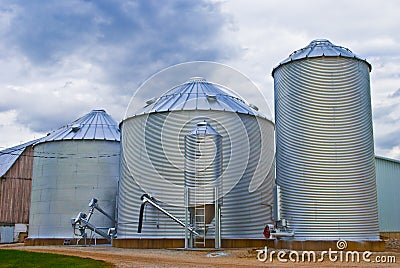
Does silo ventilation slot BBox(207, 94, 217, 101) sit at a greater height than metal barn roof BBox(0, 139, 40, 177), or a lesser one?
greater

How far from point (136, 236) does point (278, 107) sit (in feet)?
35.3

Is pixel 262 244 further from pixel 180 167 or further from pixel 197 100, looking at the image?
pixel 197 100

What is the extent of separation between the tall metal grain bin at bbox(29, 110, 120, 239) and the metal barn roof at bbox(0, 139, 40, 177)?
32.1 feet

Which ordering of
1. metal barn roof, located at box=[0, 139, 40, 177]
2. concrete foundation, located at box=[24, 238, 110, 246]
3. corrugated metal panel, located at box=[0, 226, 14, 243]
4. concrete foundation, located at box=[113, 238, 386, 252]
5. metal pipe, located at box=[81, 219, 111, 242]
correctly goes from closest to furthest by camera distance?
concrete foundation, located at box=[113, 238, 386, 252], metal pipe, located at box=[81, 219, 111, 242], concrete foundation, located at box=[24, 238, 110, 246], corrugated metal panel, located at box=[0, 226, 14, 243], metal barn roof, located at box=[0, 139, 40, 177]

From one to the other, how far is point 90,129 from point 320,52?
64.4 ft

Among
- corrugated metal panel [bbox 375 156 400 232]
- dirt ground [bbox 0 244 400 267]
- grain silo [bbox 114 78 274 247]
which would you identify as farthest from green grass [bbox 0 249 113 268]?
corrugated metal panel [bbox 375 156 400 232]

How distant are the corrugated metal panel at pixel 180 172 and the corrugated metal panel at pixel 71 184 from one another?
5209 mm

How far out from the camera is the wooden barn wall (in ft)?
145

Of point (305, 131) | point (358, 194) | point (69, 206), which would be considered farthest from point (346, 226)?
point (69, 206)

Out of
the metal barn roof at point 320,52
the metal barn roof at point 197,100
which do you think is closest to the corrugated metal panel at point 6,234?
the metal barn roof at point 197,100

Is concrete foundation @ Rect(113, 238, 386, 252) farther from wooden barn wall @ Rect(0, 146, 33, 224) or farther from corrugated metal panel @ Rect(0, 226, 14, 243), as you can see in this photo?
wooden barn wall @ Rect(0, 146, 33, 224)

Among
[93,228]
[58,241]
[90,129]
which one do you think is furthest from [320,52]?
[58,241]

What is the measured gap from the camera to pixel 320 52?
78.1ft

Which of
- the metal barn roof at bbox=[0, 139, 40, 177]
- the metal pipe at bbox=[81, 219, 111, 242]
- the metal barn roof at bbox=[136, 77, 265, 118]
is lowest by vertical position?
the metal pipe at bbox=[81, 219, 111, 242]
